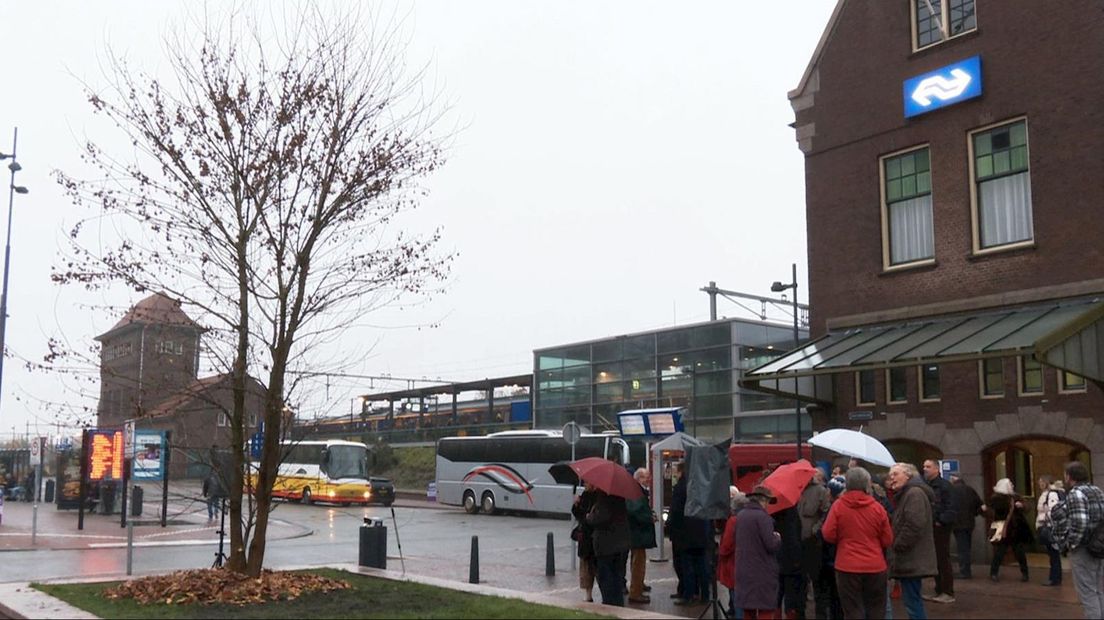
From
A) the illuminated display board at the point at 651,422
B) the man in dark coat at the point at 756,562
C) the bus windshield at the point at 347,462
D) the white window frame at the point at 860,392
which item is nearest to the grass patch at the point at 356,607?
the man in dark coat at the point at 756,562

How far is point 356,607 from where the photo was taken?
12641 mm

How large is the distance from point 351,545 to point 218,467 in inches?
496

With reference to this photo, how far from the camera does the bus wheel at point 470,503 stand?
4299 cm

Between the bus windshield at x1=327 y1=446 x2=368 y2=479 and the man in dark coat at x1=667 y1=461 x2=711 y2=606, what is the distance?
35.9 meters

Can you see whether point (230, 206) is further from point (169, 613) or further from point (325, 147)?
point (169, 613)

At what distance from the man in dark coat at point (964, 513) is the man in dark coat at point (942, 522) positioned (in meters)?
1.08

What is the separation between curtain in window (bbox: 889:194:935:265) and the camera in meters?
19.6

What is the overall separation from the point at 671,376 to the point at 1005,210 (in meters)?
36.1

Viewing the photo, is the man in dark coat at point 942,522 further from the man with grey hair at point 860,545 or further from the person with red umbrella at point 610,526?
the man with grey hair at point 860,545

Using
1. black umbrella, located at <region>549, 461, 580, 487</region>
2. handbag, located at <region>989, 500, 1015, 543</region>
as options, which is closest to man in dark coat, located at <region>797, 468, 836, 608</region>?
black umbrella, located at <region>549, 461, 580, 487</region>

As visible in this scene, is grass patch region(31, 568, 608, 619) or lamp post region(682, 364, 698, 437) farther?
lamp post region(682, 364, 698, 437)

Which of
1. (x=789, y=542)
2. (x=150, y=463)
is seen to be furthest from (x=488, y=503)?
(x=789, y=542)

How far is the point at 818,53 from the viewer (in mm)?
21641

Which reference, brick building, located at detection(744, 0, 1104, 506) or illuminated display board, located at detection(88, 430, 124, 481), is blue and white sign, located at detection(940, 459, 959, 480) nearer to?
brick building, located at detection(744, 0, 1104, 506)
